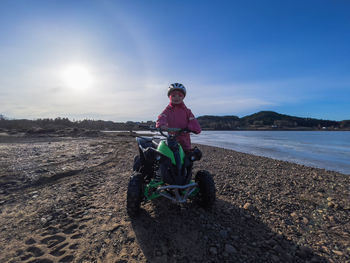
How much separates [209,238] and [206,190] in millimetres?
800

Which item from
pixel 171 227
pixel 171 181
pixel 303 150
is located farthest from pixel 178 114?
pixel 303 150

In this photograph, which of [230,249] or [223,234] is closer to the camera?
[230,249]

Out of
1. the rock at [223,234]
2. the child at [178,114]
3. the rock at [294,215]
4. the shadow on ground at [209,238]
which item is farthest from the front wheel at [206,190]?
the rock at [294,215]

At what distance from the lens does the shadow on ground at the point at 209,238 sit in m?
2.23

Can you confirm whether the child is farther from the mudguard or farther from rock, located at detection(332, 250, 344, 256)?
rock, located at detection(332, 250, 344, 256)

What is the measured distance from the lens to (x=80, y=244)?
7.89 feet

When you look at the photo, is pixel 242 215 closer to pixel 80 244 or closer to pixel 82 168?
pixel 80 244

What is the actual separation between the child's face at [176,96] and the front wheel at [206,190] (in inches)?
63.7

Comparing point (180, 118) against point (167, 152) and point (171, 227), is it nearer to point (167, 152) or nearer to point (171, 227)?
point (167, 152)

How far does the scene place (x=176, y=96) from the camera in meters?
3.85

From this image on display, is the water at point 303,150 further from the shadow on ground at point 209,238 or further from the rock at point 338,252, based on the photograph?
the shadow on ground at point 209,238

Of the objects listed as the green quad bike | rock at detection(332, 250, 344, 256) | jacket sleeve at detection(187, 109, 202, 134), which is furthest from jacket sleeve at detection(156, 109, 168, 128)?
rock at detection(332, 250, 344, 256)

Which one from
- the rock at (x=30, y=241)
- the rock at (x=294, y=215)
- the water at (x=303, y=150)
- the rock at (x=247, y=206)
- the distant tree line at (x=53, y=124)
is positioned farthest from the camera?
the distant tree line at (x=53, y=124)

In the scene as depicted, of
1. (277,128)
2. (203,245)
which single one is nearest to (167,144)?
(203,245)
